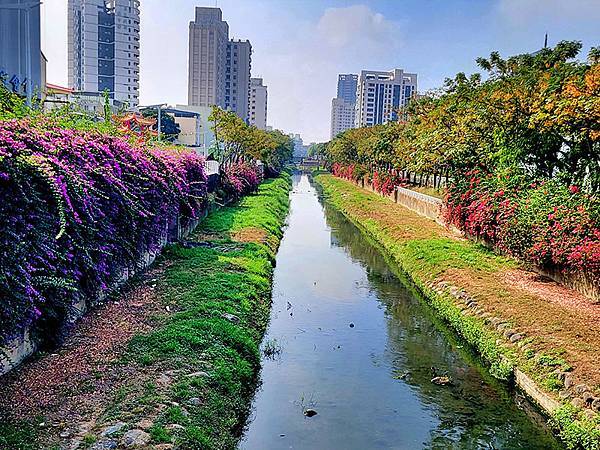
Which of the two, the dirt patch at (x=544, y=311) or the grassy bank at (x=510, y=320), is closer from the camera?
the grassy bank at (x=510, y=320)

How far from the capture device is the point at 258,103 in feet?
509

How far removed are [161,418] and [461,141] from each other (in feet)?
55.6

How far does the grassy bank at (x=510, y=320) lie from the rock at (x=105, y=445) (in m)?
5.67

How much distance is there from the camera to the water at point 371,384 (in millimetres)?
8117

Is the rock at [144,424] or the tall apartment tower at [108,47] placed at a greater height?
the tall apartment tower at [108,47]

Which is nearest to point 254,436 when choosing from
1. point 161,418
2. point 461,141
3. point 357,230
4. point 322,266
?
point 161,418

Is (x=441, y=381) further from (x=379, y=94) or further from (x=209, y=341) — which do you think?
(x=379, y=94)

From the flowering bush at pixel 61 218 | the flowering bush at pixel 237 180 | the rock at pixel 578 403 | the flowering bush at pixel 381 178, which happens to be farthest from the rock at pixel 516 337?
the flowering bush at pixel 381 178

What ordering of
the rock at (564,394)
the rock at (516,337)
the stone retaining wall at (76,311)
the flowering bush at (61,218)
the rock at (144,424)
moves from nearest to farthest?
the rock at (144,424) < the flowering bush at (61,218) < the stone retaining wall at (76,311) < the rock at (564,394) < the rock at (516,337)

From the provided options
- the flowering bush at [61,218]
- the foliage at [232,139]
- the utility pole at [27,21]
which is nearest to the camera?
the flowering bush at [61,218]

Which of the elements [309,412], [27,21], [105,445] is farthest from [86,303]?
[27,21]

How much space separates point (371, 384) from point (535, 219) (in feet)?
22.9

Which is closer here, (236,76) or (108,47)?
(108,47)

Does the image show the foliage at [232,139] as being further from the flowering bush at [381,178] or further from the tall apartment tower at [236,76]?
the tall apartment tower at [236,76]
